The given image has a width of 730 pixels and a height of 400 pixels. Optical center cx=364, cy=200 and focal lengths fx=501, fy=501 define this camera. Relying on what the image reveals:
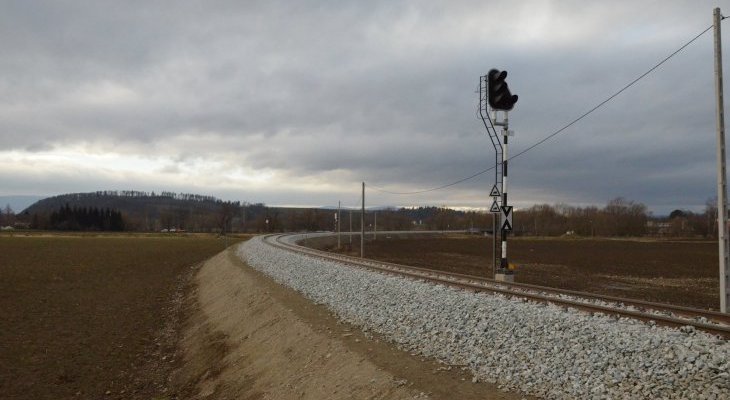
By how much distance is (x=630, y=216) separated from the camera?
17075 cm

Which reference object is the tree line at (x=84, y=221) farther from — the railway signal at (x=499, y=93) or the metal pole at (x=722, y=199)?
the metal pole at (x=722, y=199)

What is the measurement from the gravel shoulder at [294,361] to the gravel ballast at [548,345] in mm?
502

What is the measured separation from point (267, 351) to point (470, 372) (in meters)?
6.66

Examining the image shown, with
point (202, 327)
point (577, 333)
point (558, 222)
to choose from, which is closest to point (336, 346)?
point (577, 333)

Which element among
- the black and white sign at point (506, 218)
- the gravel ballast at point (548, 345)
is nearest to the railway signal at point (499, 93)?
the black and white sign at point (506, 218)

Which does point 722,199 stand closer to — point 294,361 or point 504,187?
point 504,187

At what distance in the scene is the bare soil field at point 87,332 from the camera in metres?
14.3

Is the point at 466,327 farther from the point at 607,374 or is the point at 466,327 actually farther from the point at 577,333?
the point at 607,374

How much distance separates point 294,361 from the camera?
40.3ft

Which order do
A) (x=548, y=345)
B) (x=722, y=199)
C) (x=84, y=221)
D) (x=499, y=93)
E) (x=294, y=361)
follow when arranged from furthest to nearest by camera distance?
(x=84, y=221) → (x=499, y=93) → (x=294, y=361) → (x=722, y=199) → (x=548, y=345)

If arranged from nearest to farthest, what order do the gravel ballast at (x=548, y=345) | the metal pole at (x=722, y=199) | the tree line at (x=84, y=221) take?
1. the gravel ballast at (x=548, y=345)
2. the metal pole at (x=722, y=199)
3. the tree line at (x=84, y=221)

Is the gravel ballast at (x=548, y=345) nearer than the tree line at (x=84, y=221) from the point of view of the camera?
Yes

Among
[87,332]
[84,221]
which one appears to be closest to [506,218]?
[87,332]

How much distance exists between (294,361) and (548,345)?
243 inches
